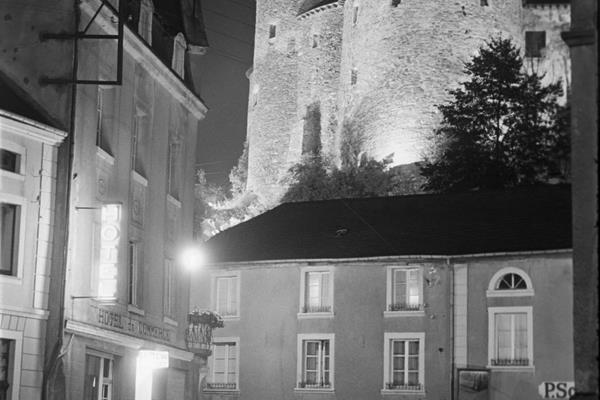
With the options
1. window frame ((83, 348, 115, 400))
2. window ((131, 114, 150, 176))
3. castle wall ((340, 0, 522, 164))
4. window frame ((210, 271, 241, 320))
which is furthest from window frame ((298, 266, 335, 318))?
castle wall ((340, 0, 522, 164))

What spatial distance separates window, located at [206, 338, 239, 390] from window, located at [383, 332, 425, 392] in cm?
470

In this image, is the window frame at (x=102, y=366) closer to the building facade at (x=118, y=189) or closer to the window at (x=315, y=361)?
the building facade at (x=118, y=189)

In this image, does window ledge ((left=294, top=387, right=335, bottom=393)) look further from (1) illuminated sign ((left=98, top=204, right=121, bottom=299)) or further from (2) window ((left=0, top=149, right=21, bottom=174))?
(2) window ((left=0, top=149, right=21, bottom=174))

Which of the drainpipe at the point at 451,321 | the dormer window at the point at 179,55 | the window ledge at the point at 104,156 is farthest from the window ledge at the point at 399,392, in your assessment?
the window ledge at the point at 104,156

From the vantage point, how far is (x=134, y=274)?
26766 mm

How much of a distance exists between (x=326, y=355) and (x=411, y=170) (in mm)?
27519

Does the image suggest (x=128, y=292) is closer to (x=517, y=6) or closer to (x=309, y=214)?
(x=309, y=214)

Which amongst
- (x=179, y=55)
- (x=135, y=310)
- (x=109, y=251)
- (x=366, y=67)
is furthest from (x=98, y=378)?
(x=366, y=67)

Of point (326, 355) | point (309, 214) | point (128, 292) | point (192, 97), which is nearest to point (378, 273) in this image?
point (326, 355)

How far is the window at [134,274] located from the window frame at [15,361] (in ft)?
16.4

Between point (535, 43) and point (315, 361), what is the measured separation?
4131 centimetres

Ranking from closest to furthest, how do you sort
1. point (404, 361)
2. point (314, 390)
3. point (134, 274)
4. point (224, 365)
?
point (134, 274) < point (404, 361) < point (314, 390) < point (224, 365)

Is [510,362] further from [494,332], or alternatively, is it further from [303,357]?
[303,357]

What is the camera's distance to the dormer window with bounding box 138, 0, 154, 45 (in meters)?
27.4
